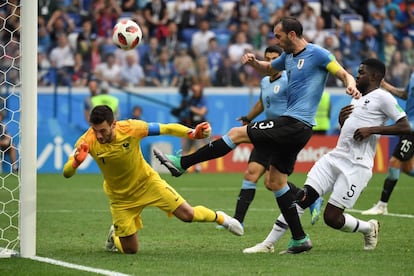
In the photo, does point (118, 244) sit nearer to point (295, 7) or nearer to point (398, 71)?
point (398, 71)

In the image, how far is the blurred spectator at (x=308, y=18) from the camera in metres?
25.1

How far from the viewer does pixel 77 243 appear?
9766 millimetres

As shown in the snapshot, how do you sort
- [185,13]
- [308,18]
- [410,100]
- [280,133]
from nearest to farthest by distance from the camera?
[280,133] → [410,100] → [185,13] → [308,18]

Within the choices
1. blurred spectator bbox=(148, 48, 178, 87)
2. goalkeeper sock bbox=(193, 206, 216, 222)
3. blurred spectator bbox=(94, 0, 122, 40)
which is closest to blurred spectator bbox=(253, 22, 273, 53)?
blurred spectator bbox=(148, 48, 178, 87)

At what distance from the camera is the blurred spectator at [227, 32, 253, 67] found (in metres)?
24.1

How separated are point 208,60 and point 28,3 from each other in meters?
15.7

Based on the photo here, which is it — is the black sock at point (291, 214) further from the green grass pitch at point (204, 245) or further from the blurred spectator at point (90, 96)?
the blurred spectator at point (90, 96)

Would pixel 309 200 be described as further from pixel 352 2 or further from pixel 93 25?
pixel 352 2

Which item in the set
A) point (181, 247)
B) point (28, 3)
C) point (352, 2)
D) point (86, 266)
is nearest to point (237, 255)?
point (181, 247)

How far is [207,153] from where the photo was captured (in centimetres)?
883

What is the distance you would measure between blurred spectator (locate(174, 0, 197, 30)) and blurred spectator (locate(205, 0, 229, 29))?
0.41 metres

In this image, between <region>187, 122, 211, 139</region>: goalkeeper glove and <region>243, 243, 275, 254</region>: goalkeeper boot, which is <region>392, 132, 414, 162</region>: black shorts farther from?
<region>187, 122, 211, 139</region>: goalkeeper glove

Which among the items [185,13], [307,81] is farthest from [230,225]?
[185,13]

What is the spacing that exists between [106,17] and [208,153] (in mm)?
15503
